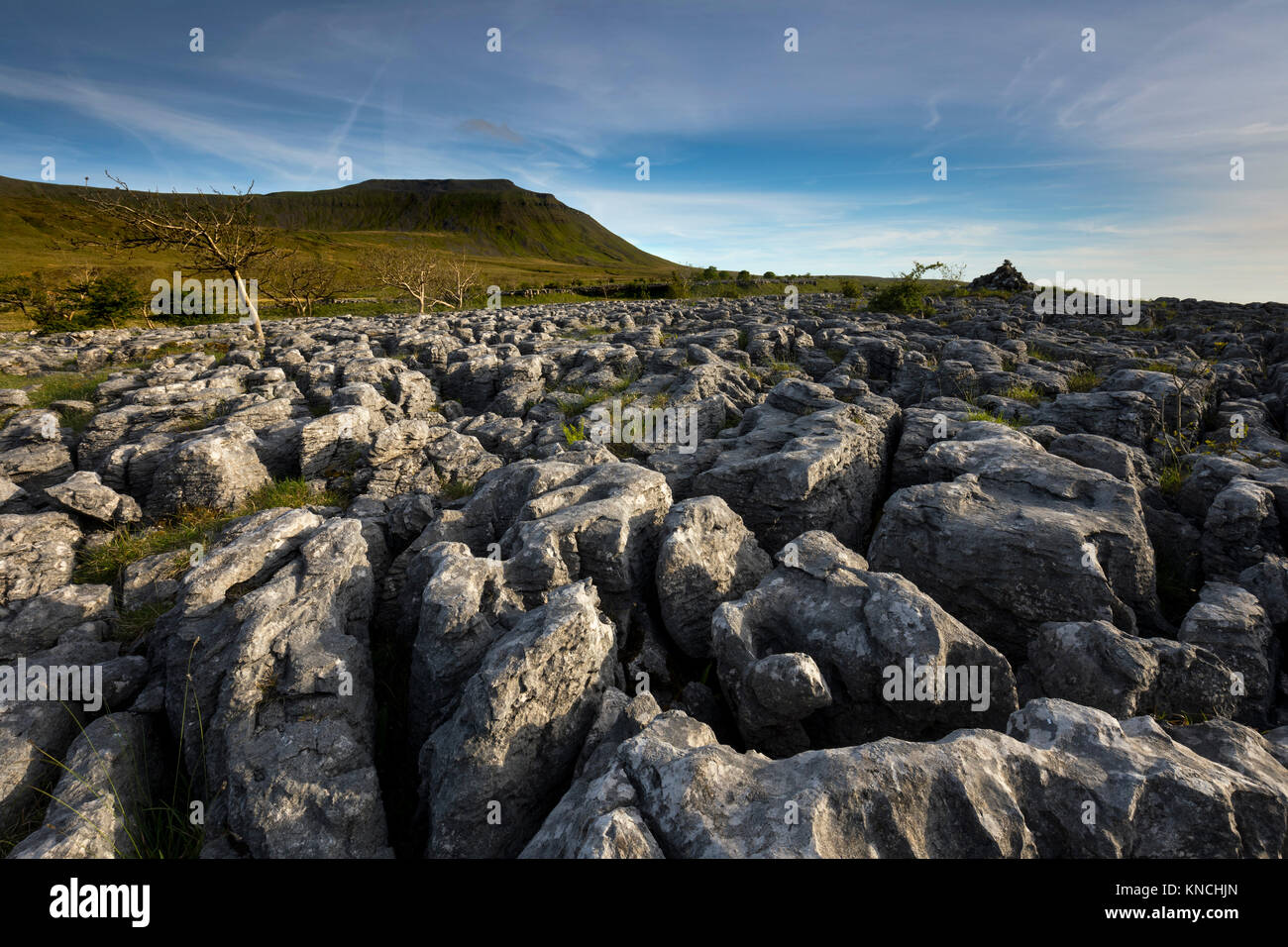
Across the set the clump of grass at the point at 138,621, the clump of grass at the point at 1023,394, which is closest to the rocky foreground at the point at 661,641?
the clump of grass at the point at 138,621

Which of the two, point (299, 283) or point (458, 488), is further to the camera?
point (299, 283)

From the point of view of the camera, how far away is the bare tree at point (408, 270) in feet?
229

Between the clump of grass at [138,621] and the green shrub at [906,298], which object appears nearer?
the clump of grass at [138,621]

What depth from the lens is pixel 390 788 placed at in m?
6.69

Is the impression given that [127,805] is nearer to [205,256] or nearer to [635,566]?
[635,566]

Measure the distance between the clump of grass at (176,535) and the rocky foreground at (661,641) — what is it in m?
0.11

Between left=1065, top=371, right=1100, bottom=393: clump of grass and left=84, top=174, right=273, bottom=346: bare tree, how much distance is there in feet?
143

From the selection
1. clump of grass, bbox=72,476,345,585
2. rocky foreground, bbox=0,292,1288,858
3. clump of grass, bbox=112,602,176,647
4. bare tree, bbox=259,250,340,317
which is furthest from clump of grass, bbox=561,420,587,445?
bare tree, bbox=259,250,340,317

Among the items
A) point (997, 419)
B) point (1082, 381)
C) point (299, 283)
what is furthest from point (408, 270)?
point (1082, 381)

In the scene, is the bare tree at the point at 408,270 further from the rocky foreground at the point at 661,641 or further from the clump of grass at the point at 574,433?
the rocky foreground at the point at 661,641

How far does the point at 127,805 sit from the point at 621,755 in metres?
6.12

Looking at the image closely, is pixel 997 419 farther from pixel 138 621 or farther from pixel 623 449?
pixel 138 621

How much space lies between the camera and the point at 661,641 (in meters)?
8.34

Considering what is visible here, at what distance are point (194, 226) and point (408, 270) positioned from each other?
1515 inches
